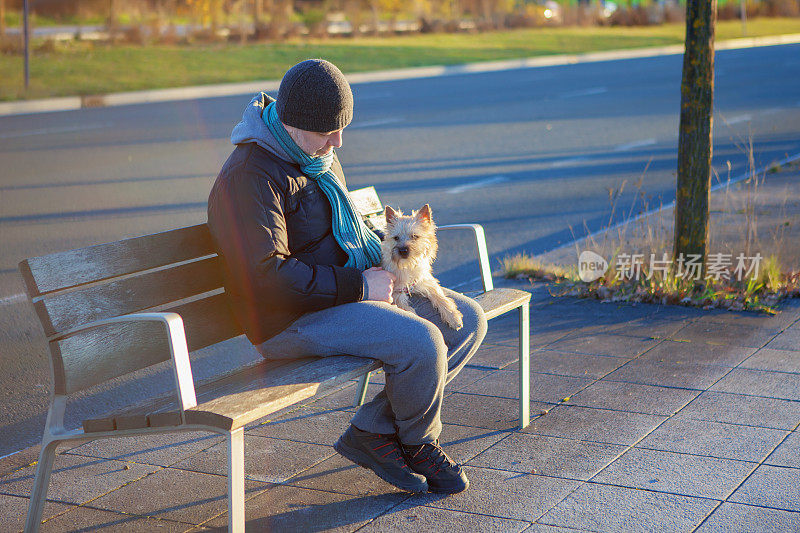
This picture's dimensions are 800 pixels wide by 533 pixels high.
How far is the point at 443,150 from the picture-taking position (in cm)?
1352

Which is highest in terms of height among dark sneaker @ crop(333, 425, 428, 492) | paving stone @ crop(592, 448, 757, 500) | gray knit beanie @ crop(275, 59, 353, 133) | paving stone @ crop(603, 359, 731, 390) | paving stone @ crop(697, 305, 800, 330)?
gray knit beanie @ crop(275, 59, 353, 133)

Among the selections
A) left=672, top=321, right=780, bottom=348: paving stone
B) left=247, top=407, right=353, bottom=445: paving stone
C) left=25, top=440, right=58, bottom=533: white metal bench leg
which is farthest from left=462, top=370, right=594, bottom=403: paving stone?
left=25, top=440, right=58, bottom=533: white metal bench leg

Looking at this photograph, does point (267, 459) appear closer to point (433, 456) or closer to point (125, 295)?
point (433, 456)

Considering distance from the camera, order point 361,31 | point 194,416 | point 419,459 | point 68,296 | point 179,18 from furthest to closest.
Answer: point 179,18 → point 361,31 → point 419,459 → point 68,296 → point 194,416

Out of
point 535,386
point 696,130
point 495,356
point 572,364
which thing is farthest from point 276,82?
point 535,386

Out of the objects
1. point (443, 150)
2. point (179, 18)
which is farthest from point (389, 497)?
point (179, 18)

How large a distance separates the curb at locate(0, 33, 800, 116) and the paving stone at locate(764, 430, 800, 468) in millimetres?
16292

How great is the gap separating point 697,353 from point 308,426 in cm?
218

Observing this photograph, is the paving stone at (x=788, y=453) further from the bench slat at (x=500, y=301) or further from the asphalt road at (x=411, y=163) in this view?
the asphalt road at (x=411, y=163)

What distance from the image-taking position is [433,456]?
3768mm

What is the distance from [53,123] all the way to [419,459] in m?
14.2

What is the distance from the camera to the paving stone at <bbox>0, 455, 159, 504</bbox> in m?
3.90

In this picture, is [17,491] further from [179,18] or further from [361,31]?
[179,18]

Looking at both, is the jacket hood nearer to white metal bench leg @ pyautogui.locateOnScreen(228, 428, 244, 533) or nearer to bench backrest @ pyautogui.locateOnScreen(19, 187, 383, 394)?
bench backrest @ pyautogui.locateOnScreen(19, 187, 383, 394)
